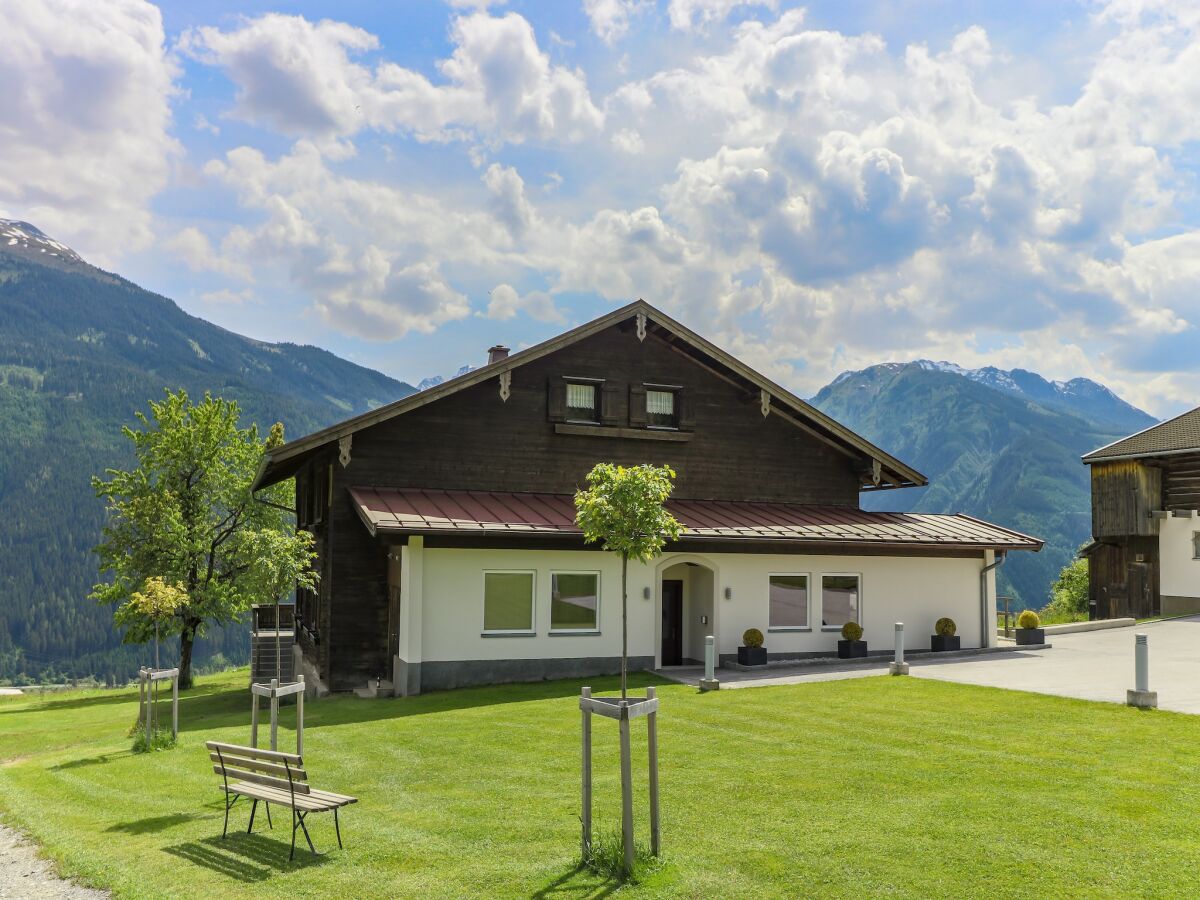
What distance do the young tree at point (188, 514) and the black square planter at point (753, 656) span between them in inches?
706

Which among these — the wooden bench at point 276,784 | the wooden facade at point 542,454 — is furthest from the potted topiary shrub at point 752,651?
the wooden bench at point 276,784

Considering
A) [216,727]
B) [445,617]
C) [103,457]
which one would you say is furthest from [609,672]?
[103,457]

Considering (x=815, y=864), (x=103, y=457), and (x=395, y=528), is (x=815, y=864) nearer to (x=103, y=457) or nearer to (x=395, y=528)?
(x=395, y=528)

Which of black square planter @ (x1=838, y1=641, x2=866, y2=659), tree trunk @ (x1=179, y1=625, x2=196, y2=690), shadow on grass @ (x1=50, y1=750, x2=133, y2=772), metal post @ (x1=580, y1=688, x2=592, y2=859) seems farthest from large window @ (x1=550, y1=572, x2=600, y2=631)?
tree trunk @ (x1=179, y1=625, x2=196, y2=690)

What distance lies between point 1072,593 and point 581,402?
3540 centimetres

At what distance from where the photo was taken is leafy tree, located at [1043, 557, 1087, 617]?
47.5 m

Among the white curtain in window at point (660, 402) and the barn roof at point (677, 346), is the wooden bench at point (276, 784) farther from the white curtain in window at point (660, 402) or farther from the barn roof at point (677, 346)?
the white curtain in window at point (660, 402)

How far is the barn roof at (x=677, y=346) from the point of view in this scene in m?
22.3

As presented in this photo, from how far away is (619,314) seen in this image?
25.5m

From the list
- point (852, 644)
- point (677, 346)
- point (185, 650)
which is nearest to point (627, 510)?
point (852, 644)

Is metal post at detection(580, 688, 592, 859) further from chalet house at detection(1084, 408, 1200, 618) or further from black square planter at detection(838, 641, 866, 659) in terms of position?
chalet house at detection(1084, 408, 1200, 618)

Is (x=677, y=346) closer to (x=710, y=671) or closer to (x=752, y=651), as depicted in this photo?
(x=752, y=651)

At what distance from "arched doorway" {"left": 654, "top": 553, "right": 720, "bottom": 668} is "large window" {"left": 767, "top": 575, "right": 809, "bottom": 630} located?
1591mm

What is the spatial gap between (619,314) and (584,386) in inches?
85.5
